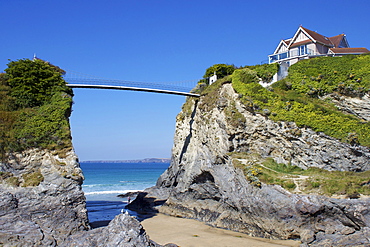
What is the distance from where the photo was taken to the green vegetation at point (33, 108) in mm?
22547

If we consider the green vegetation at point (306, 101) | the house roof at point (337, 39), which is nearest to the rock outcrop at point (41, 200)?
the green vegetation at point (306, 101)

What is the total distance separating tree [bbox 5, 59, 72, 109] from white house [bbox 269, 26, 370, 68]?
87.5 feet

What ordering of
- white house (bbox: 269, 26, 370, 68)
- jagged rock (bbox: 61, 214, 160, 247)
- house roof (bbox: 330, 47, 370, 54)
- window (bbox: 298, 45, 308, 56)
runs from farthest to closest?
window (bbox: 298, 45, 308, 56)
white house (bbox: 269, 26, 370, 68)
house roof (bbox: 330, 47, 370, 54)
jagged rock (bbox: 61, 214, 160, 247)

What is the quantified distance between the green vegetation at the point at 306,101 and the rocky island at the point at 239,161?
0.10 m

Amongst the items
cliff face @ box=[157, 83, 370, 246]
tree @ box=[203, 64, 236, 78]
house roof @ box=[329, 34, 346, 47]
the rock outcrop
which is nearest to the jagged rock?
the rock outcrop

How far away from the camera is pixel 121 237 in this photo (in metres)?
12.4

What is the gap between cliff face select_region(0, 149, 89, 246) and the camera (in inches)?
687

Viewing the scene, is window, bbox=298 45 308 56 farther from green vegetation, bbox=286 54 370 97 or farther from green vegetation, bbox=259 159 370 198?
green vegetation, bbox=259 159 370 198

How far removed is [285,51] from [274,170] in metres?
21.1

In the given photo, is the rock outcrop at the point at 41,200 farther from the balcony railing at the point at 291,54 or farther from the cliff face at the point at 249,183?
the balcony railing at the point at 291,54

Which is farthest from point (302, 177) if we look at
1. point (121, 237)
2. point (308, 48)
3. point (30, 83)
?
point (30, 83)

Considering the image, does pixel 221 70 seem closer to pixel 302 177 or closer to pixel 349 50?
pixel 349 50

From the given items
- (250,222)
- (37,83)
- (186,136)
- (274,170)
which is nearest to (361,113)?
(274,170)

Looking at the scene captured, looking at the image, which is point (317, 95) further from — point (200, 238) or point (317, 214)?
point (200, 238)
